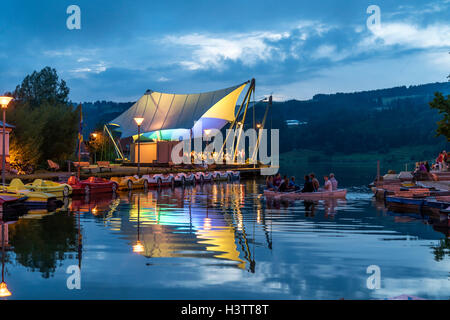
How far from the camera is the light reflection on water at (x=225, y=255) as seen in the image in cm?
946

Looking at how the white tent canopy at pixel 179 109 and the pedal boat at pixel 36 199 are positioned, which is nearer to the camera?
the pedal boat at pixel 36 199

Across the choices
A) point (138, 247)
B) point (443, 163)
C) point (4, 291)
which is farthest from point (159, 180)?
point (4, 291)

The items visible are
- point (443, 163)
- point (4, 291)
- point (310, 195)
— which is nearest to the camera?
Answer: point (4, 291)

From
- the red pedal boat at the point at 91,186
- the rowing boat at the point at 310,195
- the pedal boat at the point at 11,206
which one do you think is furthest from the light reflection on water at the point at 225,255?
the red pedal boat at the point at 91,186

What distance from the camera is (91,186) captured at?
32.1 metres

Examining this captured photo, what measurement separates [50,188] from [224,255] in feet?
56.1

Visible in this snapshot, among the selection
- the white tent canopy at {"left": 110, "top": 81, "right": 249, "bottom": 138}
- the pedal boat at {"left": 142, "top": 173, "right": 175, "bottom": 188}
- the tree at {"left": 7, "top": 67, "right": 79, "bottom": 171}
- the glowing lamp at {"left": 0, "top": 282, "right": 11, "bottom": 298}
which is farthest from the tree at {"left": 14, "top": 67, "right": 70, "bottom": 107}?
the glowing lamp at {"left": 0, "top": 282, "right": 11, "bottom": 298}

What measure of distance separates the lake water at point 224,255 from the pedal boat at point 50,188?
4.45 metres

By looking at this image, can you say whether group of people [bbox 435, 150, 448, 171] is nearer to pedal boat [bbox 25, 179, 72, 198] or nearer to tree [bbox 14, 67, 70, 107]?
pedal boat [bbox 25, 179, 72, 198]

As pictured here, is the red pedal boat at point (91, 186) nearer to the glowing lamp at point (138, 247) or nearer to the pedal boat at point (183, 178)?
the pedal boat at point (183, 178)

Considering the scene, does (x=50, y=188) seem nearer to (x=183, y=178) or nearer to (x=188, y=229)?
(x=188, y=229)

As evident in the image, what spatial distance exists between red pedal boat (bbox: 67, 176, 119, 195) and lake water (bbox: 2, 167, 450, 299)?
8329 millimetres

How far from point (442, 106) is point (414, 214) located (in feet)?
51.1
